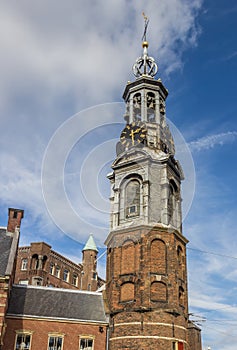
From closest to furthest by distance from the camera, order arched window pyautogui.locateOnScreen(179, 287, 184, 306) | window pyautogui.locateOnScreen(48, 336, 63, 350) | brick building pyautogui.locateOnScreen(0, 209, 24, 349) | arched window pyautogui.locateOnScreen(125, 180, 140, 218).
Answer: brick building pyautogui.locateOnScreen(0, 209, 24, 349) → window pyautogui.locateOnScreen(48, 336, 63, 350) → arched window pyautogui.locateOnScreen(179, 287, 184, 306) → arched window pyautogui.locateOnScreen(125, 180, 140, 218)

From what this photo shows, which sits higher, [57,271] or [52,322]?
[57,271]

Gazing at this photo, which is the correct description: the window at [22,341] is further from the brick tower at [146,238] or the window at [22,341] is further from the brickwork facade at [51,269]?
the brickwork facade at [51,269]

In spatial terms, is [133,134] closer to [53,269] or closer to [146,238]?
[146,238]

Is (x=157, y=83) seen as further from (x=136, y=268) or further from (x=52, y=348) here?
(x=52, y=348)

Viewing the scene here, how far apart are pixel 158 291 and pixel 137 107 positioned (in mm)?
19079

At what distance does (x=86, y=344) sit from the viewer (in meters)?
31.9

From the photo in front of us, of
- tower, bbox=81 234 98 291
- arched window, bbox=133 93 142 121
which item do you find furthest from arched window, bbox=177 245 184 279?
tower, bbox=81 234 98 291

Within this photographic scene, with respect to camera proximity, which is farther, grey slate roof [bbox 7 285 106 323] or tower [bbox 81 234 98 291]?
tower [bbox 81 234 98 291]

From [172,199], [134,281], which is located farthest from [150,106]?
[134,281]

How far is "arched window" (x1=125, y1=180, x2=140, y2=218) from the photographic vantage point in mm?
35500

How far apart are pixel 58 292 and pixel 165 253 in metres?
10.3

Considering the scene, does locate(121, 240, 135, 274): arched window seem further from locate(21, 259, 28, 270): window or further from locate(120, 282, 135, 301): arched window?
locate(21, 259, 28, 270): window

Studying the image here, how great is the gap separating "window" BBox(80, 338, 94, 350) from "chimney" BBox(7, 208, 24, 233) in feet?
35.8

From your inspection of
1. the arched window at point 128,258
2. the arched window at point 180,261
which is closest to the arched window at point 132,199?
the arched window at point 128,258
